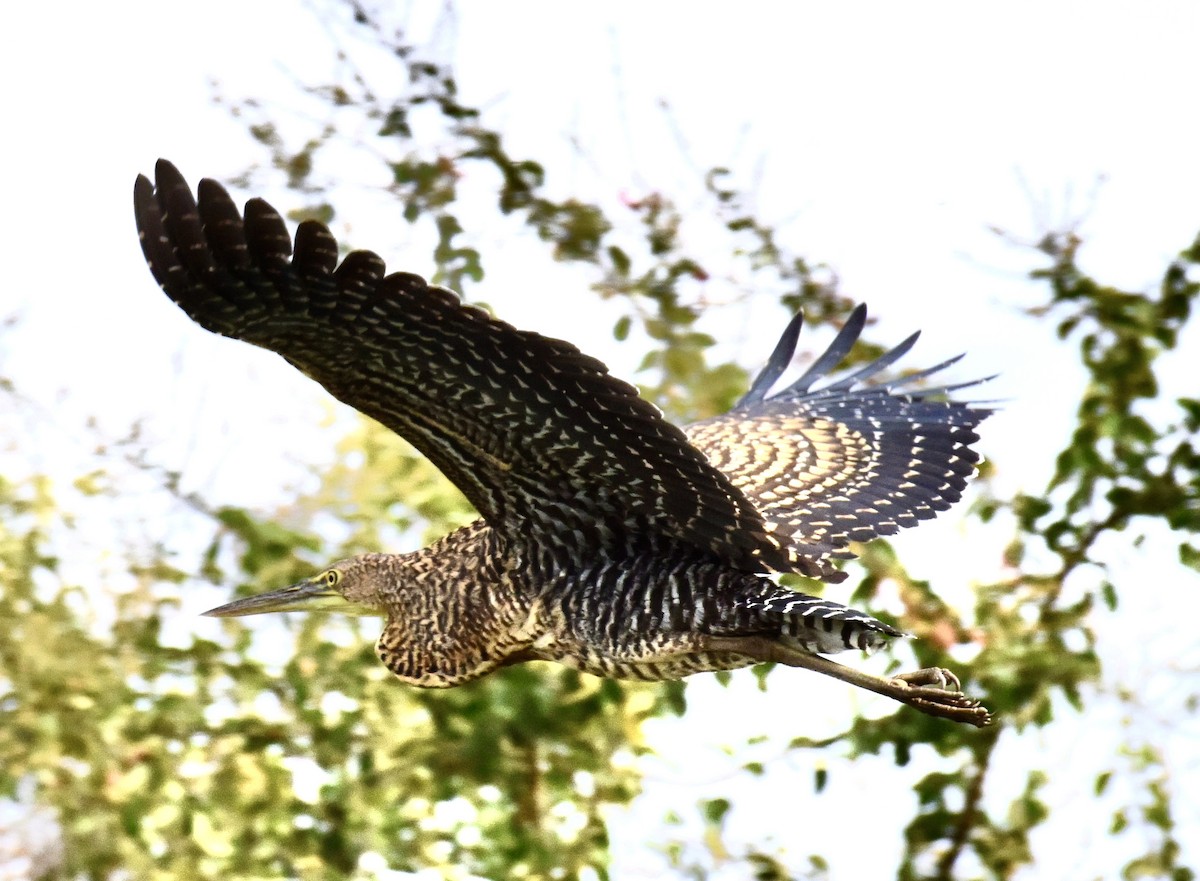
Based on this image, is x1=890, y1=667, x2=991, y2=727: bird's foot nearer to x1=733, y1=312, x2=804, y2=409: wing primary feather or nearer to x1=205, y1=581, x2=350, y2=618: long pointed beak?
x1=205, y1=581, x2=350, y2=618: long pointed beak

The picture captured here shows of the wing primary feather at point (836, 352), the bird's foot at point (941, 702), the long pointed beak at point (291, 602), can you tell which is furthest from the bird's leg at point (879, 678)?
the wing primary feather at point (836, 352)

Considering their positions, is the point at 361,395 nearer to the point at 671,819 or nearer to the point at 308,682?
the point at 308,682

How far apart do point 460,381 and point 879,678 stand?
1.18 meters

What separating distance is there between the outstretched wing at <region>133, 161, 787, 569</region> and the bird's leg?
0.21 m

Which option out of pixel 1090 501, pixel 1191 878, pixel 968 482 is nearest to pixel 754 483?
pixel 968 482

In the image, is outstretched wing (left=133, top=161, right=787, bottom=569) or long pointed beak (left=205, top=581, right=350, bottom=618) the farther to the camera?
long pointed beak (left=205, top=581, right=350, bottom=618)

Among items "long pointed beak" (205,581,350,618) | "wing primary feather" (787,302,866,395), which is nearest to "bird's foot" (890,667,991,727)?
"long pointed beak" (205,581,350,618)

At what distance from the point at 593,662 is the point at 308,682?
1786 millimetres

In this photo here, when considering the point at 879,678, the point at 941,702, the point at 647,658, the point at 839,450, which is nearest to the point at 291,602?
the point at 647,658

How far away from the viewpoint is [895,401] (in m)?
5.73

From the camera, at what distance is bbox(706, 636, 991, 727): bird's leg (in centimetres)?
431

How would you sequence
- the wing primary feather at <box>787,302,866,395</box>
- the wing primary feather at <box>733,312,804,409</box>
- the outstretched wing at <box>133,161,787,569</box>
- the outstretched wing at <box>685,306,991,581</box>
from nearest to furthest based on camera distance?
the outstretched wing at <box>133,161,787,569</box>, the outstretched wing at <box>685,306,991,581</box>, the wing primary feather at <box>787,302,866,395</box>, the wing primary feather at <box>733,312,804,409</box>

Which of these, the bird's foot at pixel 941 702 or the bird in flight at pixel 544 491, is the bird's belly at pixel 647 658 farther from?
the bird's foot at pixel 941 702

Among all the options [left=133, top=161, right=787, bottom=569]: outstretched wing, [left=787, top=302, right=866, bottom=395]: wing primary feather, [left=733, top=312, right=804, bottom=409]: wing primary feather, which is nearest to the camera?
[left=133, top=161, right=787, bottom=569]: outstretched wing
